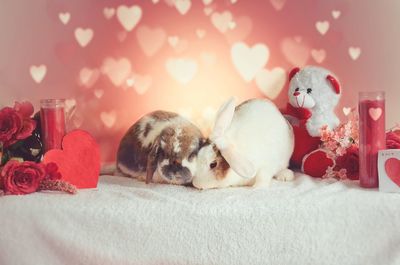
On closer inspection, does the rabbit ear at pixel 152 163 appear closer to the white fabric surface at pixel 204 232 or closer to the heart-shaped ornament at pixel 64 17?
the white fabric surface at pixel 204 232

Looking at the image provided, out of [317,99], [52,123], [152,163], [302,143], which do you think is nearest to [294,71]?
[317,99]

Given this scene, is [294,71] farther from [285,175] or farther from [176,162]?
[176,162]

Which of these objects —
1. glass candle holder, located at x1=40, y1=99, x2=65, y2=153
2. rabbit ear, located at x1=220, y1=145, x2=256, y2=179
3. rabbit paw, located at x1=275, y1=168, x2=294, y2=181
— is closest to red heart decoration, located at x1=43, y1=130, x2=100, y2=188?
glass candle holder, located at x1=40, y1=99, x2=65, y2=153

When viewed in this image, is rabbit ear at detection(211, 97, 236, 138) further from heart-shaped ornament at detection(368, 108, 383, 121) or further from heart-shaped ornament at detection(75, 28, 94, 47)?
heart-shaped ornament at detection(75, 28, 94, 47)

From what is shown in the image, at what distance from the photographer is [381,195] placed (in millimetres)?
1446

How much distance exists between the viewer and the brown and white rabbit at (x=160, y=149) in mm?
1598

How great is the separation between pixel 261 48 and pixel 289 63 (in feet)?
0.40

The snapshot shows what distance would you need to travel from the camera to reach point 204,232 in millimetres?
1385

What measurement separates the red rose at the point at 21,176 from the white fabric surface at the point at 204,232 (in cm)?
7

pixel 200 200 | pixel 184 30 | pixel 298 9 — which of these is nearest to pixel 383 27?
pixel 298 9

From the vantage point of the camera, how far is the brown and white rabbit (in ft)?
5.24

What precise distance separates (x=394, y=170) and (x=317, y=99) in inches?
15.9

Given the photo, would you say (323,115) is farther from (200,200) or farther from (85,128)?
(85,128)

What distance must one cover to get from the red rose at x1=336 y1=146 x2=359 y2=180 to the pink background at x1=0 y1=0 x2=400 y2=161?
12.8 inches
